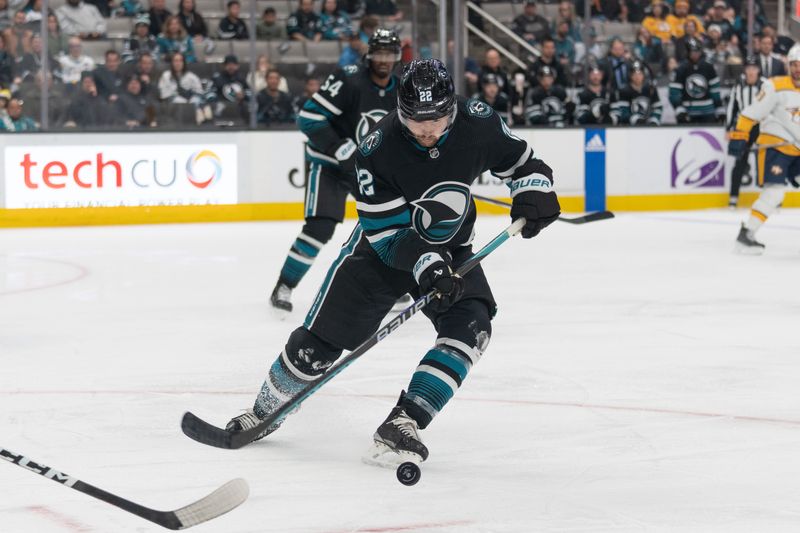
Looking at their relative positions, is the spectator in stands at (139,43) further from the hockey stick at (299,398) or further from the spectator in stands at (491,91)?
the hockey stick at (299,398)

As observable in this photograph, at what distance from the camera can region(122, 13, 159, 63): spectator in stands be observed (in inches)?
373

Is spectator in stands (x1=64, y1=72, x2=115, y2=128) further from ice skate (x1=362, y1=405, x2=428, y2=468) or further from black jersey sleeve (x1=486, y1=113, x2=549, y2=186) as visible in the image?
ice skate (x1=362, y1=405, x2=428, y2=468)

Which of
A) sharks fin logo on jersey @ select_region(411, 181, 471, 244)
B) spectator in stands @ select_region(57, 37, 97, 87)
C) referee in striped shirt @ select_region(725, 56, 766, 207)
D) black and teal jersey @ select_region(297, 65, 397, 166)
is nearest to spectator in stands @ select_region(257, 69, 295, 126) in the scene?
spectator in stands @ select_region(57, 37, 97, 87)

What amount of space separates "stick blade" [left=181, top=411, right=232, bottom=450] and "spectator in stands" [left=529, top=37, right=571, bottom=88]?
784 cm

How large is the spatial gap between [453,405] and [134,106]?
20.5 feet

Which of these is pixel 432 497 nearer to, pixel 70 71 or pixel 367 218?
pixel 367 218

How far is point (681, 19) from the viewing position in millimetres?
11656

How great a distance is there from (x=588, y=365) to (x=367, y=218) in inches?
60.0

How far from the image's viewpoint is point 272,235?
8.70 metres

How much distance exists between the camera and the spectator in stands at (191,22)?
9.85 meters

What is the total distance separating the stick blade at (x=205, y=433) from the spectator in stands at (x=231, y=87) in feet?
22.1

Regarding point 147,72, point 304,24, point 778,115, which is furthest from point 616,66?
point 147,72

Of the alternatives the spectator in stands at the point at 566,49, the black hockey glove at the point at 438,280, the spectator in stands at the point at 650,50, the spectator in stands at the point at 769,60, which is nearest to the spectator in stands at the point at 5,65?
the spectator in stands at the point at 566,49

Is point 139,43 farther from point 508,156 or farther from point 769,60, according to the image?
point 508,156
